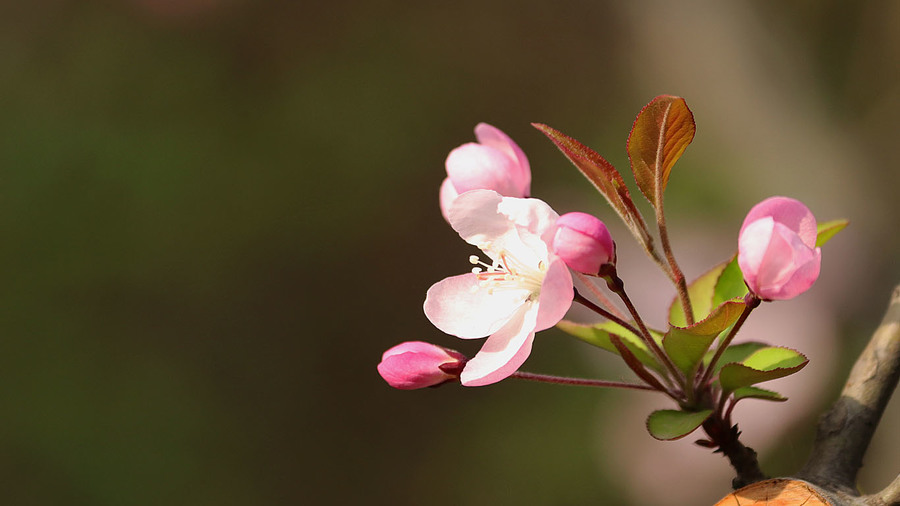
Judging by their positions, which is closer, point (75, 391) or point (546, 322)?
point (546, 322)

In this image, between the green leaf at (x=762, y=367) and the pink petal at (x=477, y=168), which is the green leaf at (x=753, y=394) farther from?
the pink petal at (x=477, y=168)

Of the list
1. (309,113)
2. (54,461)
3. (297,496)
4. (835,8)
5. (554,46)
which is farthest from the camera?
(554,46)

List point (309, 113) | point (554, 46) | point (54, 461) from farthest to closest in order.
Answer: point (554, 46)
point (309, 113)
point (54, 461)

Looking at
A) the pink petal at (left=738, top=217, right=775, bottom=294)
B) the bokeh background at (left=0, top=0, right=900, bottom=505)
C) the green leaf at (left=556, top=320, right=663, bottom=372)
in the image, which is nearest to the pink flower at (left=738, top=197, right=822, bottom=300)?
the pink petal at (left=738, top=217, right=775, bottom=294)

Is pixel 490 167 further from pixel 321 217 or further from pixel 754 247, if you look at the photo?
pixel 321 217

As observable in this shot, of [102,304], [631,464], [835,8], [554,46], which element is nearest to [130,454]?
[102,304]

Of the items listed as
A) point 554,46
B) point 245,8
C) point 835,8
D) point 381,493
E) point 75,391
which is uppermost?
point 245,8

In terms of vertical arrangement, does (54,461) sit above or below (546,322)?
below

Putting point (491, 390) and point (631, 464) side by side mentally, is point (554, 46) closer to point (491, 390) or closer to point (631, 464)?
point (491, 390)
